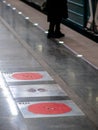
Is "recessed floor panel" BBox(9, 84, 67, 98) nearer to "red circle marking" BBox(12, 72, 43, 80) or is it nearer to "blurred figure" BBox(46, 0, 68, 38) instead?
"red circle marking" BBox(12, 72, 43, 80)

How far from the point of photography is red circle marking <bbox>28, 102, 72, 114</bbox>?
19.1 feet

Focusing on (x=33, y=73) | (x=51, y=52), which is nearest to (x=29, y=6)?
(x=51, y=52)

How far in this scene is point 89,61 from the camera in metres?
8.60

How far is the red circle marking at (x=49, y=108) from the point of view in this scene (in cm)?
581

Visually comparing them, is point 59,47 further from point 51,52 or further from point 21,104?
point 21,104

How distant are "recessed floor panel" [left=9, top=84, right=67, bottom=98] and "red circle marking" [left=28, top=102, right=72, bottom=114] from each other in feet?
1.40

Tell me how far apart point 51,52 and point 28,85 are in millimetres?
2616

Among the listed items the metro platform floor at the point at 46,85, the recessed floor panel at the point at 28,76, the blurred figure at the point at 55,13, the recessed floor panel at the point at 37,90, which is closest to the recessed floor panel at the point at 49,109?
the metro platform floor at the point at 46,85

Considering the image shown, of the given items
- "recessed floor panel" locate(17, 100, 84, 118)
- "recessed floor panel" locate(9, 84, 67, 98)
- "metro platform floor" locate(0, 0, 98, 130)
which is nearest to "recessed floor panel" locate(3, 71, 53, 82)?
"metro platform floor" locate(0, 0, 98, 130)

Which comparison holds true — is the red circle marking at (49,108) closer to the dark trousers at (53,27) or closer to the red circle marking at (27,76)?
the red circle marking at (27,76)

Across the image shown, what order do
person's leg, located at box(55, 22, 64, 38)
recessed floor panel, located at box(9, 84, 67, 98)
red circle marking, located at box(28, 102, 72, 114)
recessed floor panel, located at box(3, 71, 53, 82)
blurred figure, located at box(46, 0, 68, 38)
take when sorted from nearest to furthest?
red circle marking, located at box(28, 102, 72, 114)
recessed floor panel, located at box(9, 84, 67, 98)
recessed floor panel, located at box(3, 71, 53, 82)
blurred figure, located at box(46, 0, 68, 38)
person's leg, located at box(55, 22, 64, 38)

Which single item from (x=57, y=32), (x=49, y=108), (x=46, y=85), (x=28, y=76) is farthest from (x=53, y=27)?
(x=49, y=108)

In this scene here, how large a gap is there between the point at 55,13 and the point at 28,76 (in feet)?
12.2

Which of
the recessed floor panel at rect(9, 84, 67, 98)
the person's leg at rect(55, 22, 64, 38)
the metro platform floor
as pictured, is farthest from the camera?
the person's leg at rect(55, 22, 64, 38)
